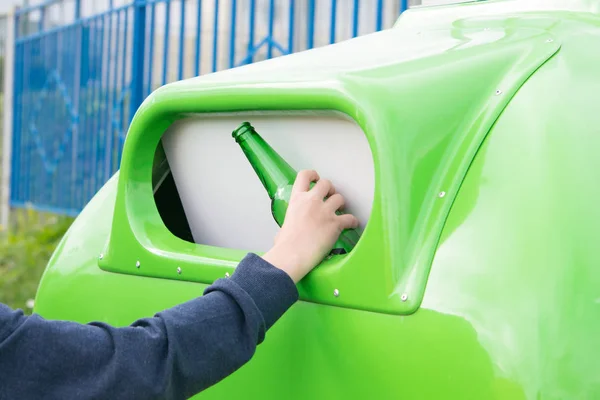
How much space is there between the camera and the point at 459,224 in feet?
3.66

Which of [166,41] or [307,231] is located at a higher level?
[307,231]

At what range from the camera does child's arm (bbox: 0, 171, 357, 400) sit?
1.04m

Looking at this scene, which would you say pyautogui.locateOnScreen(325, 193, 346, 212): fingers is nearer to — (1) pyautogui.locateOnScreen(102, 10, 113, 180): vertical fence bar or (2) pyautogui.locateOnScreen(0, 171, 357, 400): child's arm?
(2) pyautogui.locateOnScreen(0, 171, 357, 400): child's arm

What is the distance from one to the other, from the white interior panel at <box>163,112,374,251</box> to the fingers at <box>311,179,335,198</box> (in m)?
0.03

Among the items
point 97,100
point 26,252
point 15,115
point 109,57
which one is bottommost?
point 26,252

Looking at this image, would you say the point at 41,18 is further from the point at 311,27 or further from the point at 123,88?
the point at 311,27

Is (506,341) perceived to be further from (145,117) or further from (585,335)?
(145,117)

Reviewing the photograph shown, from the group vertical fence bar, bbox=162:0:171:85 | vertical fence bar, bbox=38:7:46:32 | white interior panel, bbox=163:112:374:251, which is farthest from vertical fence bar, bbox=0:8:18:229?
white interior panel, bbox=163:112:374:251

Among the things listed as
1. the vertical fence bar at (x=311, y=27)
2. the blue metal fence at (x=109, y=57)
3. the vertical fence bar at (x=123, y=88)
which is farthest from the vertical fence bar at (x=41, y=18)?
the vertical fence bar at (x=311, y=27)

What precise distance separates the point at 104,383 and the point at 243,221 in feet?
1.47

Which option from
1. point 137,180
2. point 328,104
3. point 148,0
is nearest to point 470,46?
point 328,104

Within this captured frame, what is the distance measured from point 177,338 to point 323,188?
0.30 meters

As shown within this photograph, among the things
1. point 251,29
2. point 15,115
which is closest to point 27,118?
point 15,115

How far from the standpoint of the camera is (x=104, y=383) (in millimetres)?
1058
